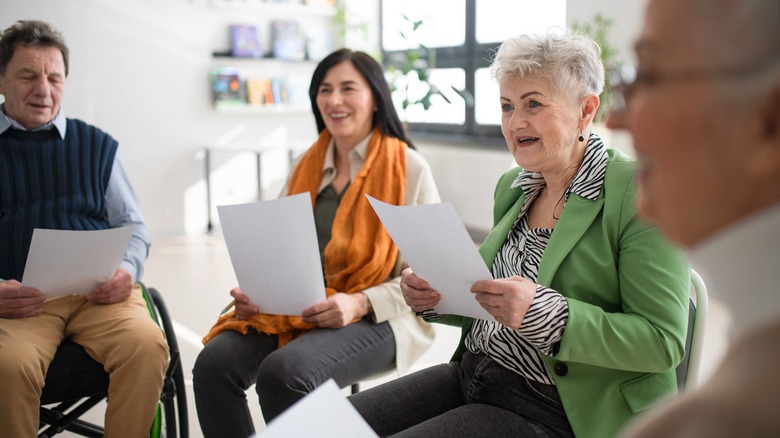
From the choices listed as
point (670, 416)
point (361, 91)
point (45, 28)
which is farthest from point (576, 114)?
point (45, 28)

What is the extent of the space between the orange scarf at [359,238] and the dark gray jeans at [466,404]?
1.60 ft

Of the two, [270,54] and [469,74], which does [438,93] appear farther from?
[270,54]

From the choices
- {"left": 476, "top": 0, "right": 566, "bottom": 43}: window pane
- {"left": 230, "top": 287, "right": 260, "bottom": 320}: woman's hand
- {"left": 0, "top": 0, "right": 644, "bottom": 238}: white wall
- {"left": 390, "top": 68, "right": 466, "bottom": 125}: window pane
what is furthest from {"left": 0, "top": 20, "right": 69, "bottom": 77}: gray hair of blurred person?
{"left": 390, "top": 68, "right": 466, "bottom": 125}: window pane

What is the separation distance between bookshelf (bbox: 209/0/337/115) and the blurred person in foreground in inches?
157

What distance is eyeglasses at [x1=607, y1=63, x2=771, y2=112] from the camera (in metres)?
0.54

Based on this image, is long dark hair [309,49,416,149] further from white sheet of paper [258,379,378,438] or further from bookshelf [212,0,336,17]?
bookshelf [212,0,336,17]

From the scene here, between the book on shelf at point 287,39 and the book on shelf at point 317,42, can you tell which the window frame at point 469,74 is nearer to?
the book on shelf at point 317,42

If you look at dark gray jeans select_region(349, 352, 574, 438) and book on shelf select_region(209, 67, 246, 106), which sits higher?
book on shelf select_region(209, 67, 246, 106)

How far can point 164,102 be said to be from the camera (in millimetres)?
6016

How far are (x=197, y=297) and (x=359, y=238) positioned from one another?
2521 mm

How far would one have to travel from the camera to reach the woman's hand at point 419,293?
1.58m

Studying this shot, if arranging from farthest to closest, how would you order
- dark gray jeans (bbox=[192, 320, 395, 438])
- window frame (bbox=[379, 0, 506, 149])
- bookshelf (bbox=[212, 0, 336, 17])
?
bookshelf (bbox=[212, 0, 336, 17]) → window frame (bbox=[379, 0, 506, 149]) → dark gray jeans (bbox=[192, 320, 395, 438])

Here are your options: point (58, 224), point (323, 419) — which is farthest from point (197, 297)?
point (323, 419)

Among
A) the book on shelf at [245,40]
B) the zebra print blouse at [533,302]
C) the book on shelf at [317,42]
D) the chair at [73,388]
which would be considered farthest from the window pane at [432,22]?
the zebra print blouse at [533,302]
